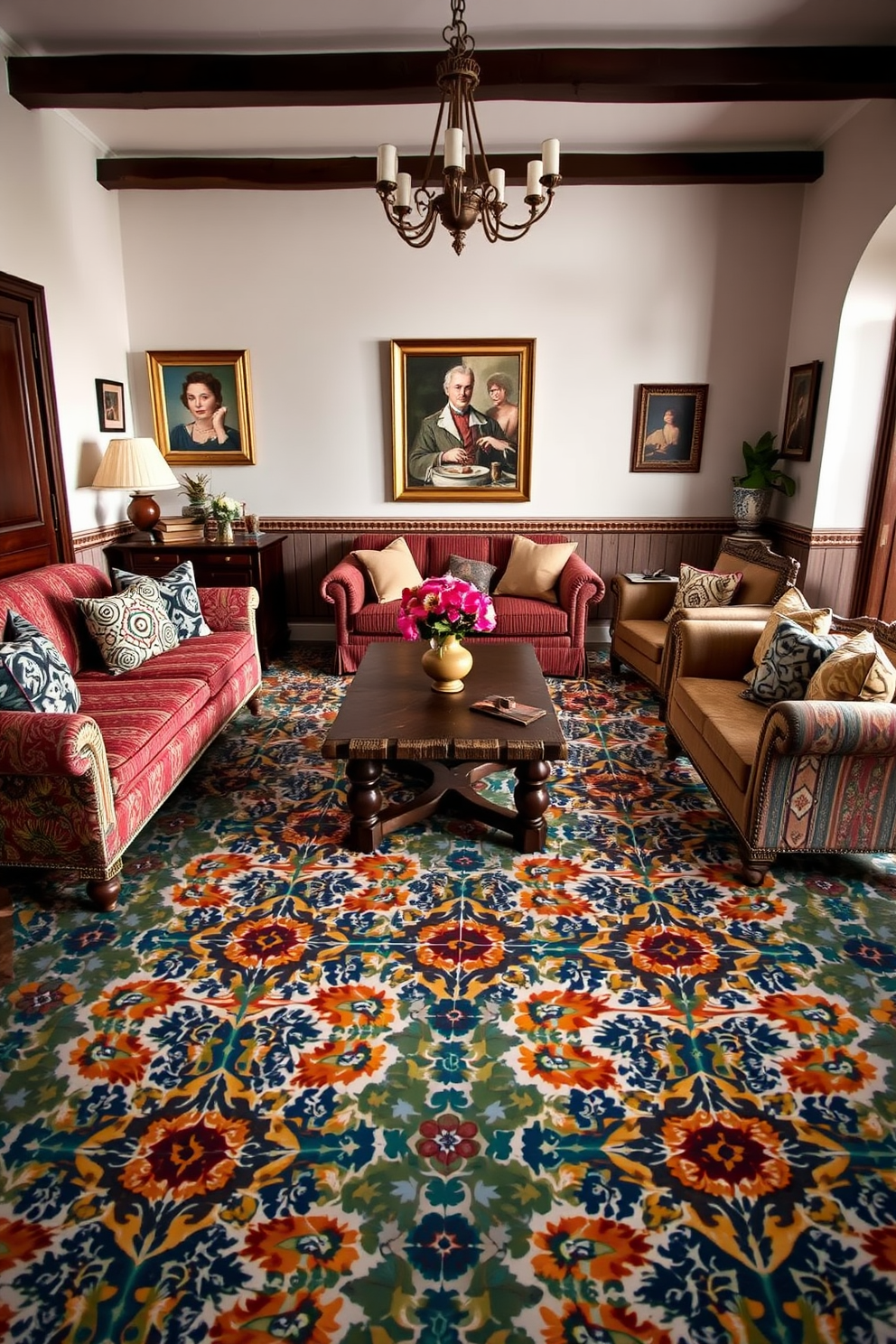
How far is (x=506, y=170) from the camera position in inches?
215

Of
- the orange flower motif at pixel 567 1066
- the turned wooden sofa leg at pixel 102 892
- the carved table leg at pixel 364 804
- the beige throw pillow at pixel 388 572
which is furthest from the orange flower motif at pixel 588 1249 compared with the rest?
the beige throw pillow at pixel 388 572

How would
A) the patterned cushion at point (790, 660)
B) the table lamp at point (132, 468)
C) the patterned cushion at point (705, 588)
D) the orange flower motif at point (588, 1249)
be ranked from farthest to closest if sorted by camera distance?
the table lamp at point (132, 468) → the patterned cushion at point (705, 588) → the patterned cushion at point (790, 660) → the orange flower motif at point (588, 1249)

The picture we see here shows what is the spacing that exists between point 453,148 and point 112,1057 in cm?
321

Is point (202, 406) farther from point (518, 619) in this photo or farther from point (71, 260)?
point (518, 619)

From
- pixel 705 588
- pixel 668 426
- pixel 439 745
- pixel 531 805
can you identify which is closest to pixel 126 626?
pixel 439 745

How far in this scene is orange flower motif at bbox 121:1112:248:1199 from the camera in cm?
193

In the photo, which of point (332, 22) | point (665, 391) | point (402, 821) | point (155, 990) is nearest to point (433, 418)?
point (665, 391)

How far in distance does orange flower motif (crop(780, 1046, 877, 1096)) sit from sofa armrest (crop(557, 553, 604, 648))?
3.54 m

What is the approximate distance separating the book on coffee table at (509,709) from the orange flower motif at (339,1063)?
1481 millimetres

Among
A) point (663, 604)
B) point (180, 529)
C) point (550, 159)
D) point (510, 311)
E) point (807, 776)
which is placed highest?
point (550, 159)

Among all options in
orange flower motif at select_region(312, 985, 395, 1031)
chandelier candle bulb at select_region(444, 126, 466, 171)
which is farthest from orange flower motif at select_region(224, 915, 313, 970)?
chandelier candle bulb at select_region(444, 126, 466, 171)

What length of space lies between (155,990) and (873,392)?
211 inches

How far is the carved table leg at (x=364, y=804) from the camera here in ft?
11.0

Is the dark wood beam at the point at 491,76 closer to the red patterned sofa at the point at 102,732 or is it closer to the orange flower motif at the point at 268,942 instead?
the red patterned sofa at the point at 102,732
